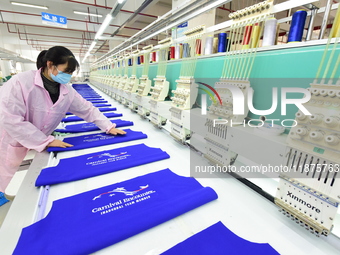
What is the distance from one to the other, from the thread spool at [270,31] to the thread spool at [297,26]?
10cm

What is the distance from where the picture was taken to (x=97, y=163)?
1311mm

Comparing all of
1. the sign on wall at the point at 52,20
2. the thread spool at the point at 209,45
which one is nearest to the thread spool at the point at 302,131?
the thread spool at the point at 209,45

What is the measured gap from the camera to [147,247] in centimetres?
71

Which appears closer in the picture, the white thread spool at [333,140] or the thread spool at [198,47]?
→ the white thread spool at [333,140]

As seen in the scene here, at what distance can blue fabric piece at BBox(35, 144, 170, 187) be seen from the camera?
112 centimetres

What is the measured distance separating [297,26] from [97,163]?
1543mm

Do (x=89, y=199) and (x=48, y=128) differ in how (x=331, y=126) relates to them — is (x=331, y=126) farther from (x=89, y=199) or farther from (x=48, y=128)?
(x=48, y=128)

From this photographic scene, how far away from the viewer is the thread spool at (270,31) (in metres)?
1.09

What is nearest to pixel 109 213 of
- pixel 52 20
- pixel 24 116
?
pixel 24 116

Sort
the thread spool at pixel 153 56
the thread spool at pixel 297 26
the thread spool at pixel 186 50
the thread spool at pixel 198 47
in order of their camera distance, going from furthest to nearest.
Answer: the thread spool at pixel 153 56 < the thread spool at pixel 186 50 < the thread spool at pixel 198 47 < the thread spool at pixel 297 26

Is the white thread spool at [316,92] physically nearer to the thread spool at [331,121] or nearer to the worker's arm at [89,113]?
the thread spool at [331,121]

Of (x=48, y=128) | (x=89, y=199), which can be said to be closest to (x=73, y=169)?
(x=89, y=199)

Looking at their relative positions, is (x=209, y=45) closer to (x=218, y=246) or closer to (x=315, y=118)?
(x=315, y=118)

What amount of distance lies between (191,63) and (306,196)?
4.71ft
